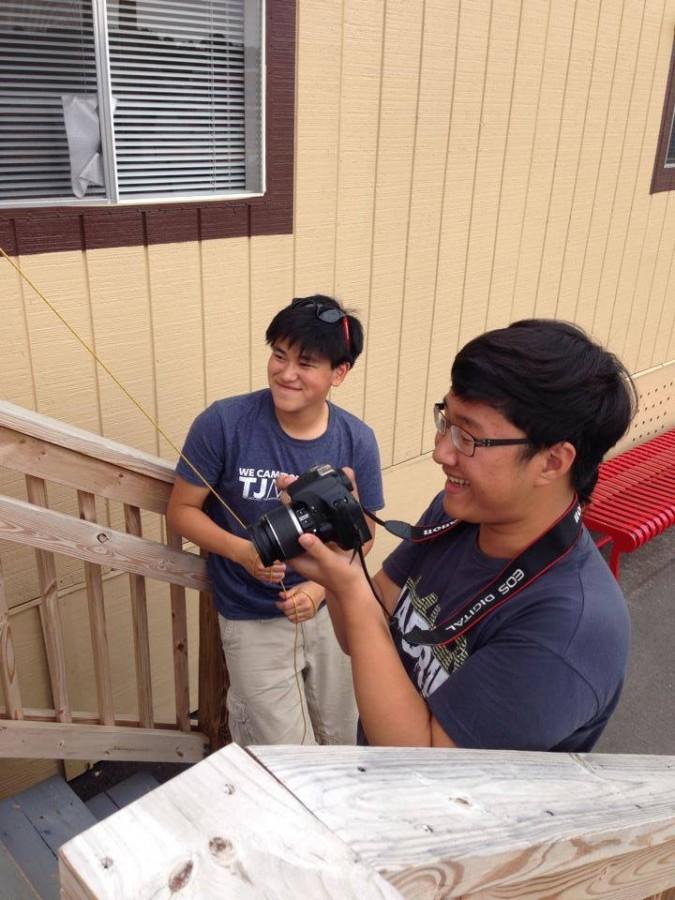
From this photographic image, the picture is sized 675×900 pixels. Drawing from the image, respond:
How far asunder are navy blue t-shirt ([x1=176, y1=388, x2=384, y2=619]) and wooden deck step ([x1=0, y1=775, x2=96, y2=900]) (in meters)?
0.92

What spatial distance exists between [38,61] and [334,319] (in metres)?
1.19

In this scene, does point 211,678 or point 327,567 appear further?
point 211,678

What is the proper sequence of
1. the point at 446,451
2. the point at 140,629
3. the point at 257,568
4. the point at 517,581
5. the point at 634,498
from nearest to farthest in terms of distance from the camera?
the point at 517,581 < the point at 446,451 < the point at 257,568 < the point at 140,629 < the point at 634,498

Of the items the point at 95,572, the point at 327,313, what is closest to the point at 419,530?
the point at 327,313

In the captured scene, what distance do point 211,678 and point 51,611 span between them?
26.7 inches

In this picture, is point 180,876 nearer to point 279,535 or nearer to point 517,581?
point 517,581

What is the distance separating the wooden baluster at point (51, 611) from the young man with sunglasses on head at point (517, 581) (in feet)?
3.09

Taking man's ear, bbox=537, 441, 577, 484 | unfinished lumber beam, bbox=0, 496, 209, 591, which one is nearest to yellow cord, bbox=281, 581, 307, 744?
unfinished lumber beam, bbox=0, 496, 209, 591

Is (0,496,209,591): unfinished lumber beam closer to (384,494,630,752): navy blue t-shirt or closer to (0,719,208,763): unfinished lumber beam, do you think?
(0,719,208,763): unfinished lumber beam

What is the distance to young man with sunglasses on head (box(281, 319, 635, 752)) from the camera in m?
1.15

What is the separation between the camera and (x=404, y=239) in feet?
11.9

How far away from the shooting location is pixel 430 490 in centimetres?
434

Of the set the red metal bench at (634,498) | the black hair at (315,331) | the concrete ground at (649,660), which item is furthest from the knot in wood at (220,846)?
the red metal bench at (634,498)

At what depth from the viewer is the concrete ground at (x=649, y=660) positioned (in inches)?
140
